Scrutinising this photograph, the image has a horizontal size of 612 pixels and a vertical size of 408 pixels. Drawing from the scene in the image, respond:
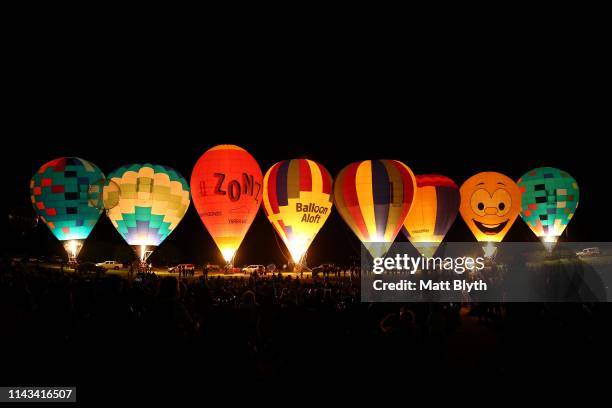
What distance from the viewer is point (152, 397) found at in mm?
4156

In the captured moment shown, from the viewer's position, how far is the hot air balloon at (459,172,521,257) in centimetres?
2280

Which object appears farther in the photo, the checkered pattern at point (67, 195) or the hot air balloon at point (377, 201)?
the checkered pattern at point (67, 195)

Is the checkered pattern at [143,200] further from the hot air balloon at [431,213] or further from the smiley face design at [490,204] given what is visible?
the smiley face design at [490,204]

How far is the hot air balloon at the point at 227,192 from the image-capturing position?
64.1 ft

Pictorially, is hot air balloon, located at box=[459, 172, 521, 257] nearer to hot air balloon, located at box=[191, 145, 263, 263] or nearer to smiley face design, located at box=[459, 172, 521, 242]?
smiley face design, located at box=[459, 172, 521, 242]

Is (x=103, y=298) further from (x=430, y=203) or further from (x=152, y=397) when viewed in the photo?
(x=430, y=203)

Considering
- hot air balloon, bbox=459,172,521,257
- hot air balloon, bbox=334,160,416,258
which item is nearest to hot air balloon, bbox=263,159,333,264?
hot air balloon, bbox=334,160,416,258

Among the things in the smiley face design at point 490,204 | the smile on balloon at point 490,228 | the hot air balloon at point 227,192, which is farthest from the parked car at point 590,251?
the hot air balloon at point 227,192

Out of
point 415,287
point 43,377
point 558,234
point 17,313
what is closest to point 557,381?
point 43,377

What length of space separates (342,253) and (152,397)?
37895 millimetres

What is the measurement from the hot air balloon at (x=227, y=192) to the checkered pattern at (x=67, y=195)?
3921mm

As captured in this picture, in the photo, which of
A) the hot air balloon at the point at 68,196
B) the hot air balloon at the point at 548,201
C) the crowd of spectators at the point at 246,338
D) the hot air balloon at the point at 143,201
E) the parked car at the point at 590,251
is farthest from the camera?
the hot air balloon at the point at 548,201

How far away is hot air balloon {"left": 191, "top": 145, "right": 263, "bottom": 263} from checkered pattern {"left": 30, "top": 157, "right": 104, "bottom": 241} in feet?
12.9

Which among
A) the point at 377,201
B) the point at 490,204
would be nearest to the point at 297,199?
the point at 377,201
